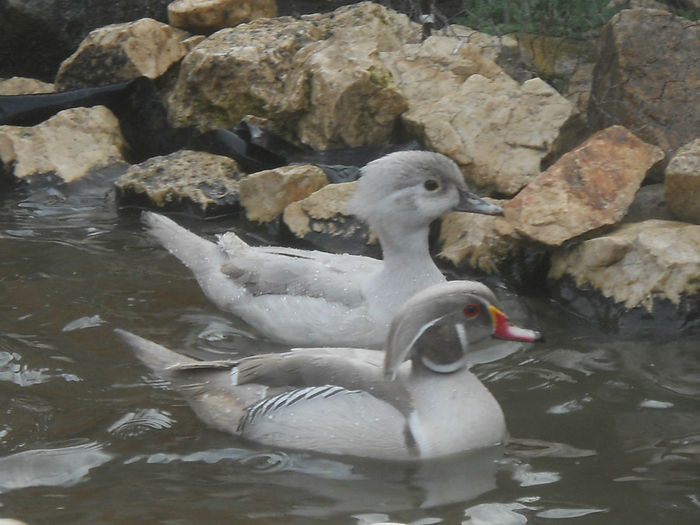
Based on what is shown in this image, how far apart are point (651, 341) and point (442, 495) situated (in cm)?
229

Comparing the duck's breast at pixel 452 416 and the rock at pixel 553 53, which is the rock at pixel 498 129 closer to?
the rock at pixel 553 53

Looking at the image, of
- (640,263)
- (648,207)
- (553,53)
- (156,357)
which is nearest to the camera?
(156,357)

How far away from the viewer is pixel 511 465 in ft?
17.1

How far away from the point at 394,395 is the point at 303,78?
4544 mm

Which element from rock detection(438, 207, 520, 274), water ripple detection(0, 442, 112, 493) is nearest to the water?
water ripple detection(0, 442, 112, 493)

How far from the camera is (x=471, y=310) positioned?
5484 mm

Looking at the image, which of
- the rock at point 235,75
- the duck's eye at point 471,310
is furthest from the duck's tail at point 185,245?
the duck's eye at point 471,310

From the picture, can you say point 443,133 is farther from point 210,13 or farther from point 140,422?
point 140,422

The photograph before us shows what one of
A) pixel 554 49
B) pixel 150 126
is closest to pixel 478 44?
pixel 554 49

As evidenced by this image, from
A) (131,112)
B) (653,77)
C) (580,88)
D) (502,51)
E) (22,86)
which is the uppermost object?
(502,51)

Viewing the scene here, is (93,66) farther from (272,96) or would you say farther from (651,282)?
(651,282)

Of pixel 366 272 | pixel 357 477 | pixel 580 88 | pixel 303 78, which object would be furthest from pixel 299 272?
pixel 580 88

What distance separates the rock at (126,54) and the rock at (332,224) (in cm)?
296

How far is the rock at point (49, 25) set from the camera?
11773 millimetres
